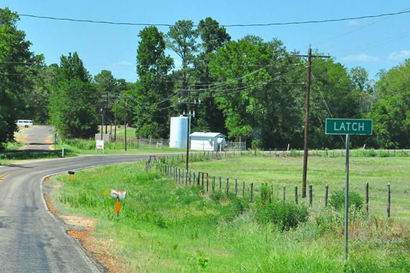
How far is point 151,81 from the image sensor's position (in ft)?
351

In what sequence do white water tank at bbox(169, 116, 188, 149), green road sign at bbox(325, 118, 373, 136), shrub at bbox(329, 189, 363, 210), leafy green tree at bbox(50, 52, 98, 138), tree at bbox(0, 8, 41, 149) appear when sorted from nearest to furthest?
green road sign at bbox(325, 118, 373, 136)
shrub at bbox(329, 189, 363, 210)
tree at bbox(0, 8, 41, 149)
white water tank at bbox(169, 116, 188, 149)
leafy green tree at bbox(50, 52, 98, 138)

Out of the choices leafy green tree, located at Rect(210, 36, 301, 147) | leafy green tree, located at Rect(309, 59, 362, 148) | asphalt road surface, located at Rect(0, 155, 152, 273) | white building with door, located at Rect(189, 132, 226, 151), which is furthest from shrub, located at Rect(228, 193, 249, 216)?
leafy green tree, located at Rect(309, 59, 362, 148)

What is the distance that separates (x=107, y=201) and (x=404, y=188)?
2010cm

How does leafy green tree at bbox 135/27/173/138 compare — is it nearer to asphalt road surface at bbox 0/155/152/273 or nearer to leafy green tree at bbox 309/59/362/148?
leafy green tree at bbox 309/59/362/148

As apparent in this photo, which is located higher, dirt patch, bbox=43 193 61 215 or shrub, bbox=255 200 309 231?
shrub, bbox=255 200 309 231

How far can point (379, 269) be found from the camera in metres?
11.3

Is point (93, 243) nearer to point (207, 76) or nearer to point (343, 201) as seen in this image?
point (343, 201)

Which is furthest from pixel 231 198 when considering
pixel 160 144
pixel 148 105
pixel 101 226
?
pixel 148 105

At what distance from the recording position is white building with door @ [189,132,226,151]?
98312 millimetres

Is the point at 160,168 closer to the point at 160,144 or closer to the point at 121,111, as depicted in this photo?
the point at 160,144

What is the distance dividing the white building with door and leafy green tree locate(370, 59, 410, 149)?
33762 millimetres

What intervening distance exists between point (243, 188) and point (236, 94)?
232 ft

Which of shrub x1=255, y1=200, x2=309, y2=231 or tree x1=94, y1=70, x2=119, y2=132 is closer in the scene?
shrub x1=255, y1=200, x2=309, y2=231

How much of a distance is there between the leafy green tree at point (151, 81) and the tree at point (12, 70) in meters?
34.2
